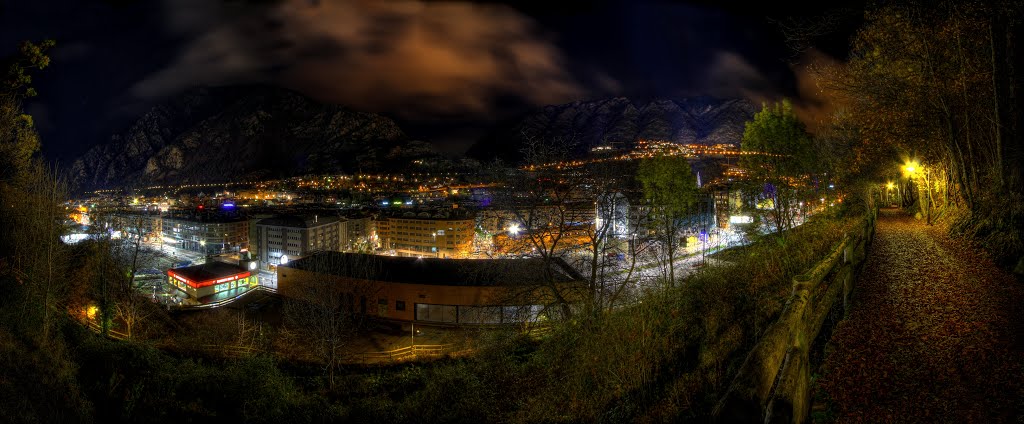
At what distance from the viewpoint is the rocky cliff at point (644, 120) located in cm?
9458

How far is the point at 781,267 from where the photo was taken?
30.3 ft

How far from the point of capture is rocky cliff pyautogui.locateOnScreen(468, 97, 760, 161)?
310ft

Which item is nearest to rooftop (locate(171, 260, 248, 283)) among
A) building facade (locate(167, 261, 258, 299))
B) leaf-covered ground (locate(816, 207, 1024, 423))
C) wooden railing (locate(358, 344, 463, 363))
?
building facade (locate(167, 261, 258, 299))

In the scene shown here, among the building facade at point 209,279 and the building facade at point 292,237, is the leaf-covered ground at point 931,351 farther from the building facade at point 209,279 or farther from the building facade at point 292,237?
the building facade at point 292,237

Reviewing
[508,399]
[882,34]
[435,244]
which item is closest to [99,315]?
[508,399]

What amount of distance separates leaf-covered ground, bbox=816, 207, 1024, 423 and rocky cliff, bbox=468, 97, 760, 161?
66.4 meters

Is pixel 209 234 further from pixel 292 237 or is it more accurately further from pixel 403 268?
pixel 403 268

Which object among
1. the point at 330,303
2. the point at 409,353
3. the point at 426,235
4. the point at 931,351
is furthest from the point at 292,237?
the point at 931,351

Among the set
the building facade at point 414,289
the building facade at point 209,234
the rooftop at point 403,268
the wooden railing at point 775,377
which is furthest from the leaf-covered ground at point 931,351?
the building facade at point 209,234

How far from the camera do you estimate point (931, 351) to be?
4.49 m

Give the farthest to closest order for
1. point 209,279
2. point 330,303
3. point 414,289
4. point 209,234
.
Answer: point 209,234
point 209,279
point 414,289
point 330,303

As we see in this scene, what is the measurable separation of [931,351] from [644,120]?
121m

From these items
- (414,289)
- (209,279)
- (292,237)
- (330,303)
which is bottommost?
(209,279)

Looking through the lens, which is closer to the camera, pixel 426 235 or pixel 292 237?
pixel 292 237
